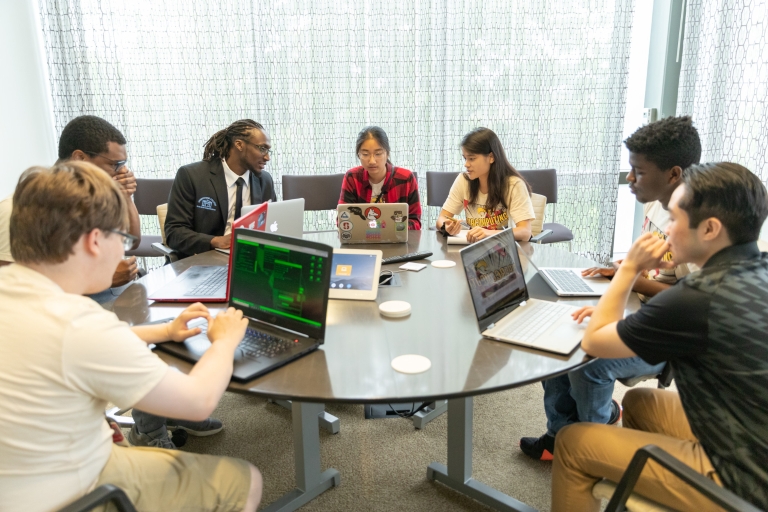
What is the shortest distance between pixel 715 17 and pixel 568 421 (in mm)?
3030

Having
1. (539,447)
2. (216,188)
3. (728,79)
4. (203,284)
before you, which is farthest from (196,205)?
(728,79)

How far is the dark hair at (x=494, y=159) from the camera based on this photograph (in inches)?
116

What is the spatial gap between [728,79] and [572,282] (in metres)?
2.50

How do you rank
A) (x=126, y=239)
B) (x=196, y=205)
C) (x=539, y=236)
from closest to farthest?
(x=126, y=239)
(x=196, y=205)
(x=539, y=236)

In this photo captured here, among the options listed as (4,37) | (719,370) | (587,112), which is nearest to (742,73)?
(587,112)

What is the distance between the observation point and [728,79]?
11.8 ft

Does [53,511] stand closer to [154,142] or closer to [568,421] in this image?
[568,421]

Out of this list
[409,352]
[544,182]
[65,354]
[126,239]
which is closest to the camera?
[65,354]

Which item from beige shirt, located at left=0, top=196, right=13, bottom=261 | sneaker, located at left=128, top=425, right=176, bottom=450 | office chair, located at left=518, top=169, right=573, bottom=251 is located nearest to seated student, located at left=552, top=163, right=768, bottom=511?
sneaker, located at left=128, top=425, right=176, bottom=450

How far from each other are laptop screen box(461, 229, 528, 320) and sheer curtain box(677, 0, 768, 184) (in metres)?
2.30

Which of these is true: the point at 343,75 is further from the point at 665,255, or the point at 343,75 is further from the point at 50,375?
the point at 50,375

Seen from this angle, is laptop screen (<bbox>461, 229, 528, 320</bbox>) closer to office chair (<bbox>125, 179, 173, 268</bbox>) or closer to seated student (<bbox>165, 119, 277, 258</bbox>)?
seated student (<bbox>165, 119, 277, 258</bbox>)

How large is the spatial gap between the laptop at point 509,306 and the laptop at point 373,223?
2.86ft

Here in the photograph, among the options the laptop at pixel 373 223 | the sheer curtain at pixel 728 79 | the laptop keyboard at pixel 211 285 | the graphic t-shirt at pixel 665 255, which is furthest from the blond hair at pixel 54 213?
the sheer curtain at pixel 728 79
